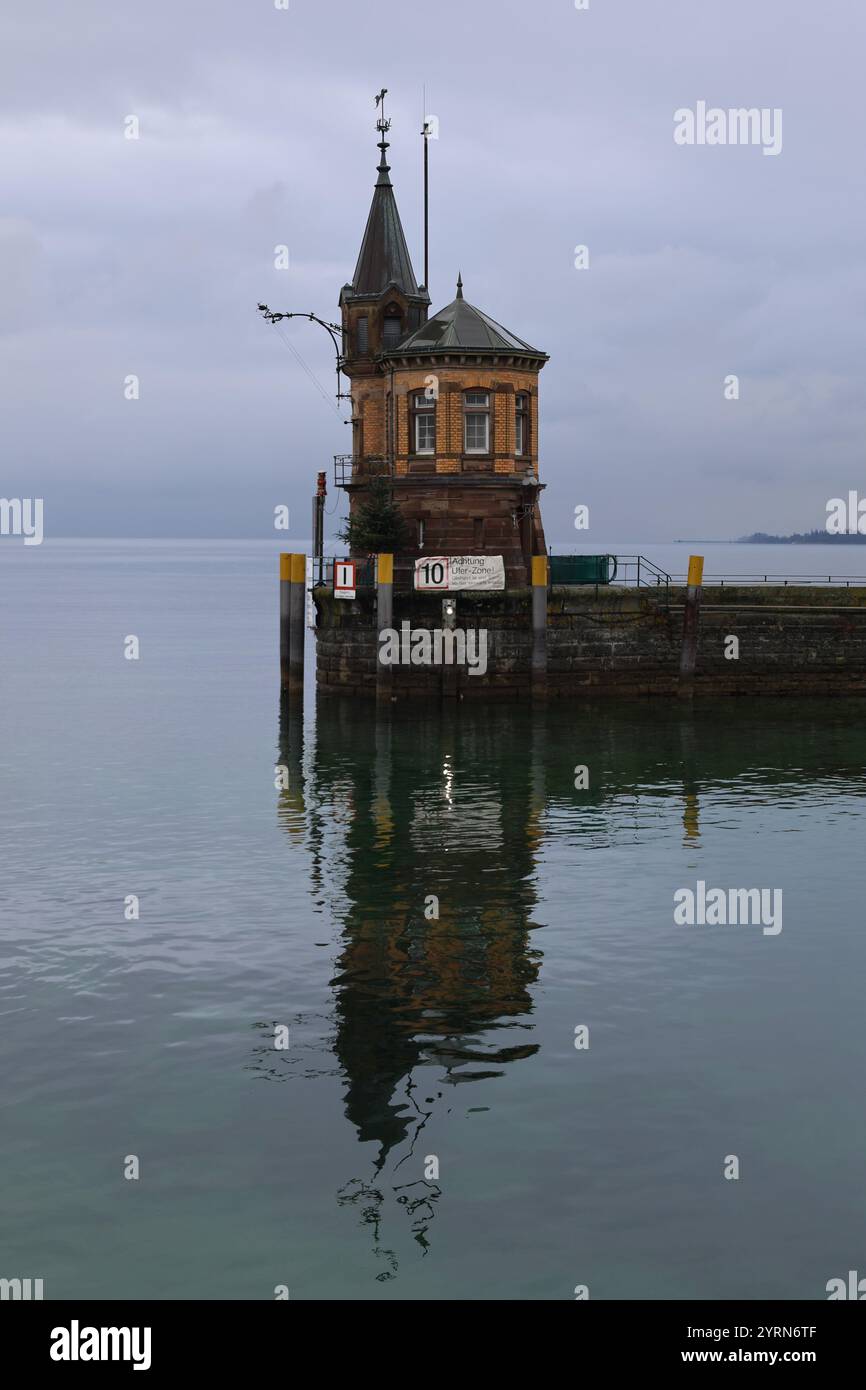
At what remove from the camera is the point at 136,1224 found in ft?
43.9

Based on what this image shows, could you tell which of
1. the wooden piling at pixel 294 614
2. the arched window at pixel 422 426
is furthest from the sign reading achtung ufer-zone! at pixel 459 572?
the arched window at pixel 422 426

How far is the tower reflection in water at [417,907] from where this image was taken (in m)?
16.1

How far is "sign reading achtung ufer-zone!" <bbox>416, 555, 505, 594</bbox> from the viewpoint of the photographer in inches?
1823

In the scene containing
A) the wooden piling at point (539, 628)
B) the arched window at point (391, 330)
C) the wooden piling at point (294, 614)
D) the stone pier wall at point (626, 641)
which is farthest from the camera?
the arched window at point (391, 330)

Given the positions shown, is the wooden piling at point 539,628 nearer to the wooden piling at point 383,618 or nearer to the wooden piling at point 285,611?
the wooden piling at point 383,618

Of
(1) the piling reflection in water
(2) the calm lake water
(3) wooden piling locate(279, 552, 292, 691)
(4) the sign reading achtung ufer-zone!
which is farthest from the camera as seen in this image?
(3) wooden piling locate(279, 552, 292, 691)

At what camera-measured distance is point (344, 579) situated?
152 ft

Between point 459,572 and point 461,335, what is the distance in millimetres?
8727

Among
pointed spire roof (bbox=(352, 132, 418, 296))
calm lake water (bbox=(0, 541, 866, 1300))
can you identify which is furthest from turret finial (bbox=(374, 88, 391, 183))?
calm lake water (bbox=(0, 541, 866, 1300))

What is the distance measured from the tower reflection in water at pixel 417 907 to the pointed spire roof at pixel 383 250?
18093 millimetres

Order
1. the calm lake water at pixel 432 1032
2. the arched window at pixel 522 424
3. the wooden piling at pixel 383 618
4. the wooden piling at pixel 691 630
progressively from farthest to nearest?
the arched window at pixel 522 424 < the wooden piling at pixel 691 630 < the wooden piling at pixel 383 618 < the calm lake water at pixel 432 1032

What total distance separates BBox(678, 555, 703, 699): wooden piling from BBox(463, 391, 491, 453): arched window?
27.3 feet

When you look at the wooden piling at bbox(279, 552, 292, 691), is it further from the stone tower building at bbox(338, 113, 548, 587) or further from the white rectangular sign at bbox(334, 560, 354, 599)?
the stone tower building at bbox(338, 113, 548, 587)

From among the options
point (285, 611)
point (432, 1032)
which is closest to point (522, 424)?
point (285, 611)
